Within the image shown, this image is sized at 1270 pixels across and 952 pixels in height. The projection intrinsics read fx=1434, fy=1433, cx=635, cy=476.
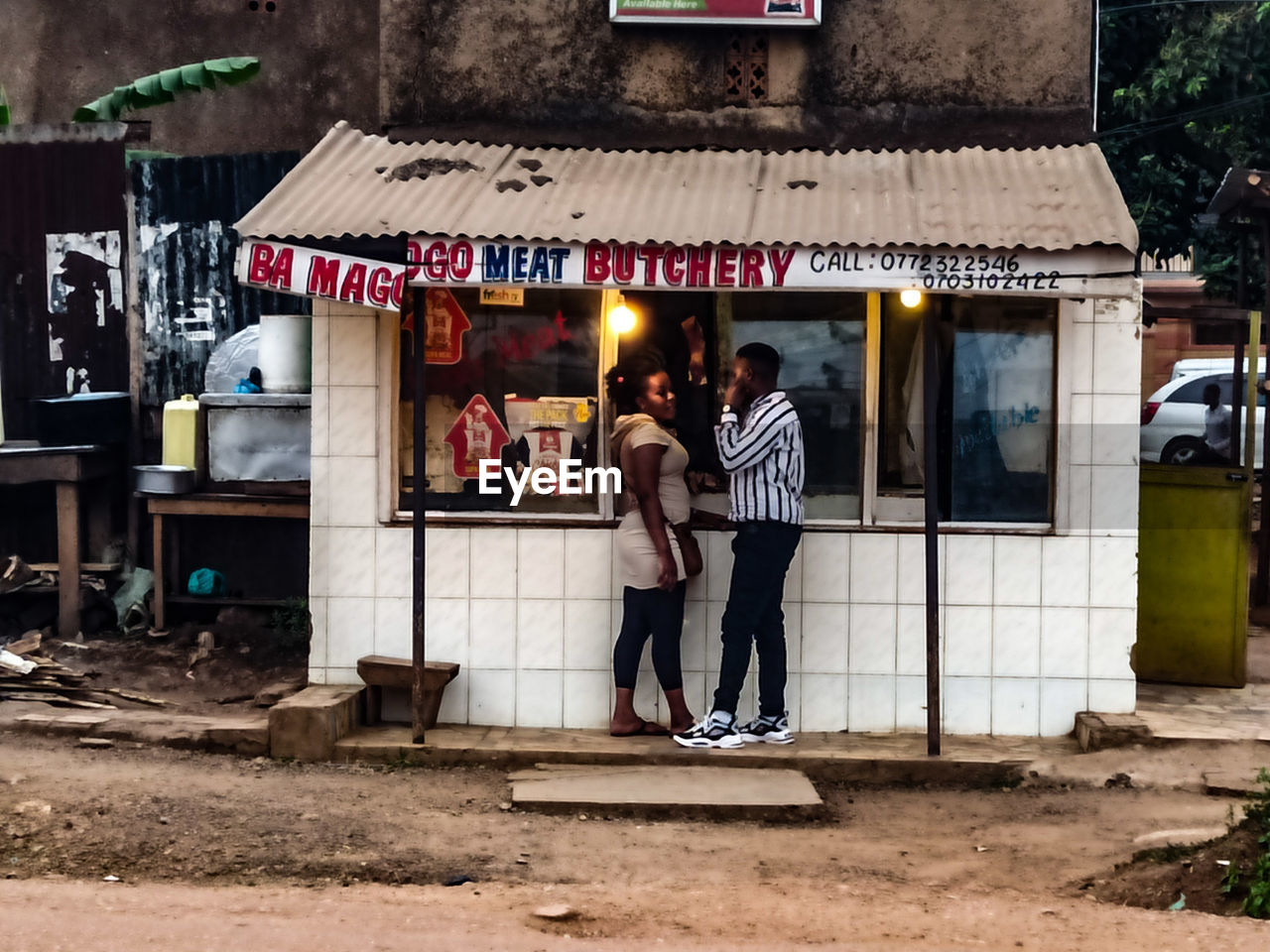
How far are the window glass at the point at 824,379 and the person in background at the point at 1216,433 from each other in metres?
2.52

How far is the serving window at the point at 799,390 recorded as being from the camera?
25.7 feet

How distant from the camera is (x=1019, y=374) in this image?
782 centimetres

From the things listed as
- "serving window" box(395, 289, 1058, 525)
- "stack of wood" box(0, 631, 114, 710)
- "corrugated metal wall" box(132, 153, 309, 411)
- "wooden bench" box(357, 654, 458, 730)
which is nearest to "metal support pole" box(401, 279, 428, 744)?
"wooden bench" box(357, 654, 458, 730)

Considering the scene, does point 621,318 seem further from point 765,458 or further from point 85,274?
point 85,274

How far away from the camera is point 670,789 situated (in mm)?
6871

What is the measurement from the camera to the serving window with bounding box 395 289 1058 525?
7.84 meters

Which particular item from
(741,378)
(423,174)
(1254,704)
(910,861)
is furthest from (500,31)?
(1254,704)

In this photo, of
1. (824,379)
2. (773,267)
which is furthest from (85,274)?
(773,267)

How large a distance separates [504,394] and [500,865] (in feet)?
9.78

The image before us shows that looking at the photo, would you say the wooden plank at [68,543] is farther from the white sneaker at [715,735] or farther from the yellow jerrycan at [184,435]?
the white sneaker at [715,735]

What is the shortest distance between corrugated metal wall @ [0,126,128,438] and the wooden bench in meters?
3.86

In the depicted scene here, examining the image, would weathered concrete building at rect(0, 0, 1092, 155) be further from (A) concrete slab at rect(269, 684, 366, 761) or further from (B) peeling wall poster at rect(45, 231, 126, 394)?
(A) concrete slab at rect(269, 684, 366, 761)

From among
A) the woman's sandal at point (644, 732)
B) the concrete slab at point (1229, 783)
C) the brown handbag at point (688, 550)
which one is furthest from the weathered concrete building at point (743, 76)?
the concrete slab at point (1229, 783)

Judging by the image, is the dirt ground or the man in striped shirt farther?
the dirt ground
